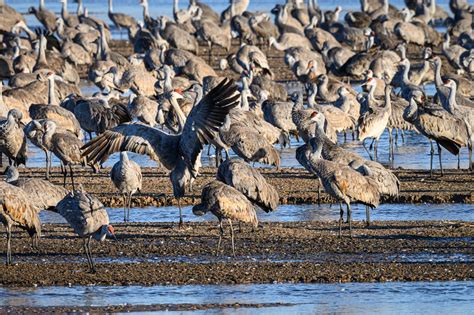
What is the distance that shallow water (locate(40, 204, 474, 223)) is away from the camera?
14469 mm

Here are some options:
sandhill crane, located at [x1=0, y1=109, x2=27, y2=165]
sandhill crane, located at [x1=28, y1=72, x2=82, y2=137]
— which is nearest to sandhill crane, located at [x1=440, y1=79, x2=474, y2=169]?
sandhill crane, located at [x1=28, y1=72, x2=82, y2=137]

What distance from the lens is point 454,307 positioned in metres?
10.1

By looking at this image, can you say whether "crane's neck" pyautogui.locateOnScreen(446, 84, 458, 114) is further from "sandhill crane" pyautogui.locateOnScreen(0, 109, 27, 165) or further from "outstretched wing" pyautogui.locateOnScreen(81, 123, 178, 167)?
"outstretched wing" pyautogui.locateOnScreen(81, 123, 178, 167)

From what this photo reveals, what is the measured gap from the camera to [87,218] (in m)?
11.5

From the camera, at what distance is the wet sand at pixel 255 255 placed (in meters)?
11.2

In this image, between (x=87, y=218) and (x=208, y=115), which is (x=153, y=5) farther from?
(x=87, y=218)

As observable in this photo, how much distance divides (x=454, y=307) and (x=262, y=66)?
2062cm

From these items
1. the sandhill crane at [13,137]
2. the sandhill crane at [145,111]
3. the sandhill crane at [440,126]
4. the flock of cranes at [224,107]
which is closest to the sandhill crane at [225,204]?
the flock of cranes at [224,107]

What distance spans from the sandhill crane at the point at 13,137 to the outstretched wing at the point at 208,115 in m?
4.34

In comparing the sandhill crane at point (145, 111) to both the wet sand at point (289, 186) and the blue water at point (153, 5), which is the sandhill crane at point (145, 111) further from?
the blue water at point (153, 5)

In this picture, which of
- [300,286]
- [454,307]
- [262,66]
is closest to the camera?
[454,307]

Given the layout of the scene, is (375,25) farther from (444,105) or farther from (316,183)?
(316,183)

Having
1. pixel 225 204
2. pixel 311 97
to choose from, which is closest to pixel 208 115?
pixel 225 204

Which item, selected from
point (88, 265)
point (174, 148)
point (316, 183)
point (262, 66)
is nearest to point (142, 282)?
point (88, 265)
